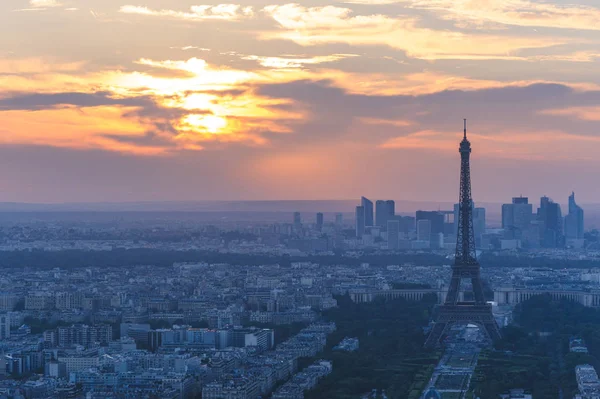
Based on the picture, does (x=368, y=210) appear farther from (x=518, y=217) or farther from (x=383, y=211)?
(x=518, y=217)

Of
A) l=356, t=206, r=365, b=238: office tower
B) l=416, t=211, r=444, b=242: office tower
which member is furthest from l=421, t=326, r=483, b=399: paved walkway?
l=356, t=206, r=365, b=238: office tower

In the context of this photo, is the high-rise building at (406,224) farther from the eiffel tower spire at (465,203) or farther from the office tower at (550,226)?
the eiffel tower spire at (465,203)

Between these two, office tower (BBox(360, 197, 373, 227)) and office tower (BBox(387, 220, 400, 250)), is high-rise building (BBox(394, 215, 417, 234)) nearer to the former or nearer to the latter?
office tower (BBox(387, 220, 400, 250))

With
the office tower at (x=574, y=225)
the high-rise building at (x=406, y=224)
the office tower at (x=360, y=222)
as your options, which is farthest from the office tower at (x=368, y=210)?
the office tower at (x=574, y=225)

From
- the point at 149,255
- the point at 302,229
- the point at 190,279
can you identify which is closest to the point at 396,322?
the point at 190,279

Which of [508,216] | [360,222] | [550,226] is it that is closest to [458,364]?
[550,226]

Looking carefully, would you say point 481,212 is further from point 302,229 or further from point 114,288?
point 114,288
